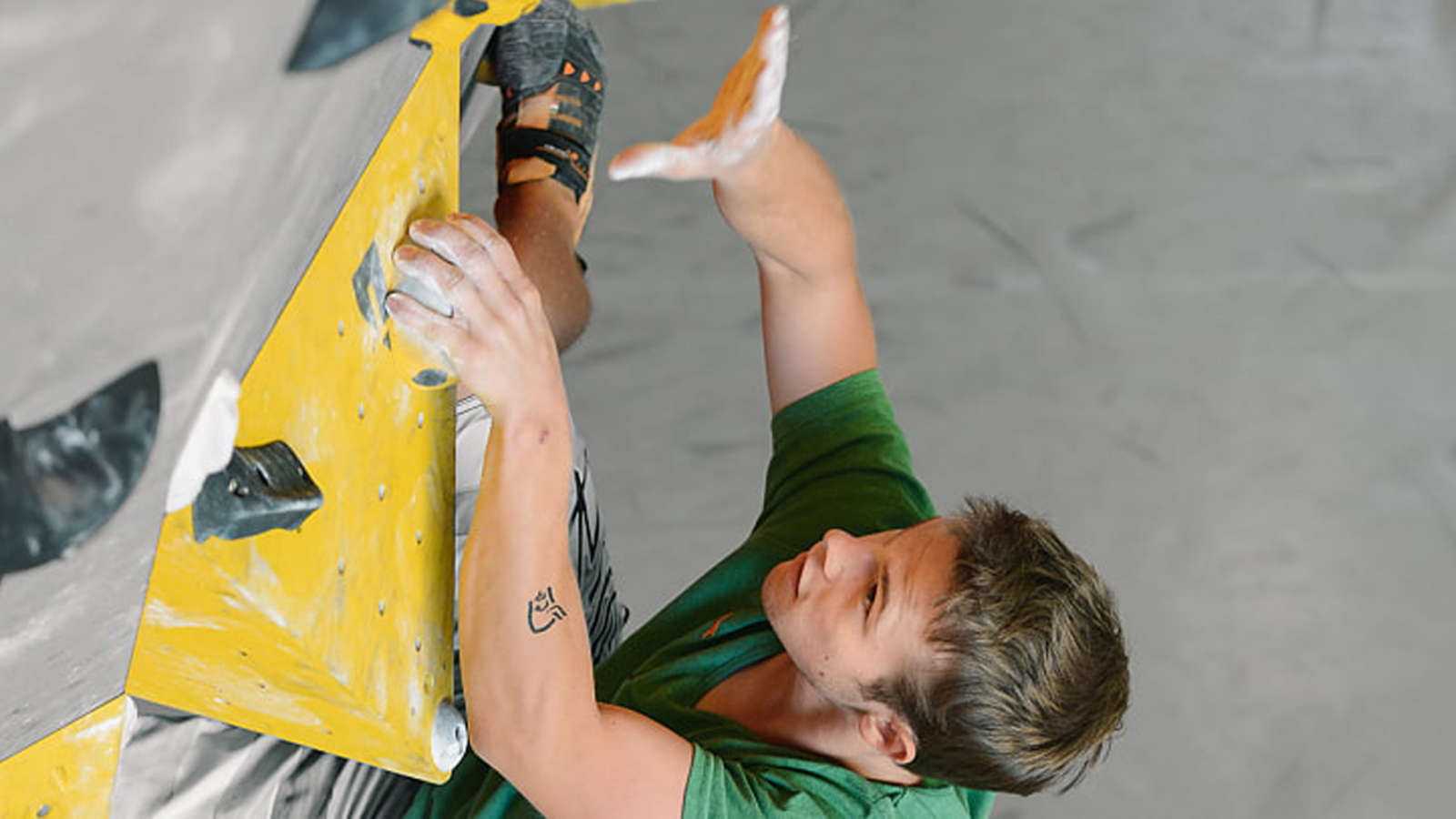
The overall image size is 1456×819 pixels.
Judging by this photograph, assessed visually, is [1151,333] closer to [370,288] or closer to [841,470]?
[841,470]

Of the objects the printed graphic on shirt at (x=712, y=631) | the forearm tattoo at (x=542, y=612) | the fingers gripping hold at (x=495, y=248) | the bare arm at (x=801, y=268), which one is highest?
the fingers gripping hold at (x=495, y=248)

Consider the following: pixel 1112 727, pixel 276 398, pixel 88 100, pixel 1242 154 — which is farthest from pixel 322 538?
pixel 1242 154

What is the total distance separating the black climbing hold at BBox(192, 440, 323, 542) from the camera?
0.40 meters

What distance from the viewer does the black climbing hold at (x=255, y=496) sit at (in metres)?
0.40

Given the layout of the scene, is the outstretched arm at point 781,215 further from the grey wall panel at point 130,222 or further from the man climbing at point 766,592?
the grey wall panel at point 130,222

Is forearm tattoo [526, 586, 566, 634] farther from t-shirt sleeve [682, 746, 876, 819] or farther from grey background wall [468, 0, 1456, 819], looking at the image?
grey background wall [468, 0, 1456, 819]

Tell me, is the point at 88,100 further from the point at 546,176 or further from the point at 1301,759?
the point at 1301,759

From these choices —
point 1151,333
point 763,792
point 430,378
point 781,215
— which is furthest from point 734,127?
point 1151,333

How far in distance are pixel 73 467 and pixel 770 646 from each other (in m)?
0.68

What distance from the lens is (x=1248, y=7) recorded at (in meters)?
2.20

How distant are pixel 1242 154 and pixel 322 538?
186cm

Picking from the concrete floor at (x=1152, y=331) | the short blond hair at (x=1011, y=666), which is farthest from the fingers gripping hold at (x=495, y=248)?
the concrete floor at (x=1152, y=331)

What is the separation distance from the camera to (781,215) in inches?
36.5

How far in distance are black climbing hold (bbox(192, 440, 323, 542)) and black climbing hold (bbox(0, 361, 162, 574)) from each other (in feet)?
0.29
